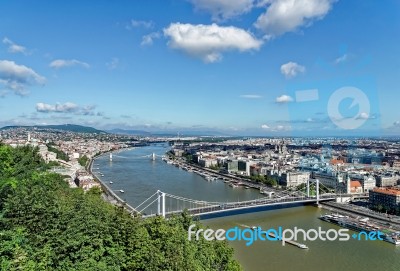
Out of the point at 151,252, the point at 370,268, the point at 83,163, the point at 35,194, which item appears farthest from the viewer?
the point at 83,163

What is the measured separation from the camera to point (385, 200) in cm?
998

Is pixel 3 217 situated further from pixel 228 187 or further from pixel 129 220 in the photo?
pixel 228 187

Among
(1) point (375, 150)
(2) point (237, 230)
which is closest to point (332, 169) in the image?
(1) point (375, 150)

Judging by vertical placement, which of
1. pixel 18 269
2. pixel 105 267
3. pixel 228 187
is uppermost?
pixel 18 269

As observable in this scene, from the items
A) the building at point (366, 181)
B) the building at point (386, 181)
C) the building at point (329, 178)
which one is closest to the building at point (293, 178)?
the building at point (329, 178)

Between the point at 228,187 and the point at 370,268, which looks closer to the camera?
the point at 370,268

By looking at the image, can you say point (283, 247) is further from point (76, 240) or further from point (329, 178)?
point (329, 178)

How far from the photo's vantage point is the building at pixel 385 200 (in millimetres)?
9664

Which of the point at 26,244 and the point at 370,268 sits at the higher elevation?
the point at 26,244

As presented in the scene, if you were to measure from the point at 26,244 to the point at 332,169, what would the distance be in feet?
44.6

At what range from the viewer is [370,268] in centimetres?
529

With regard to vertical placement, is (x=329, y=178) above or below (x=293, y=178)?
above

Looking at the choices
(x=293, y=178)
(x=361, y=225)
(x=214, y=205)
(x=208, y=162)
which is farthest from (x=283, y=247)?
(x=208, y=162)

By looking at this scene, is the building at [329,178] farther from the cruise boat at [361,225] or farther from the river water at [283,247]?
the cruise boat at [361,225]
